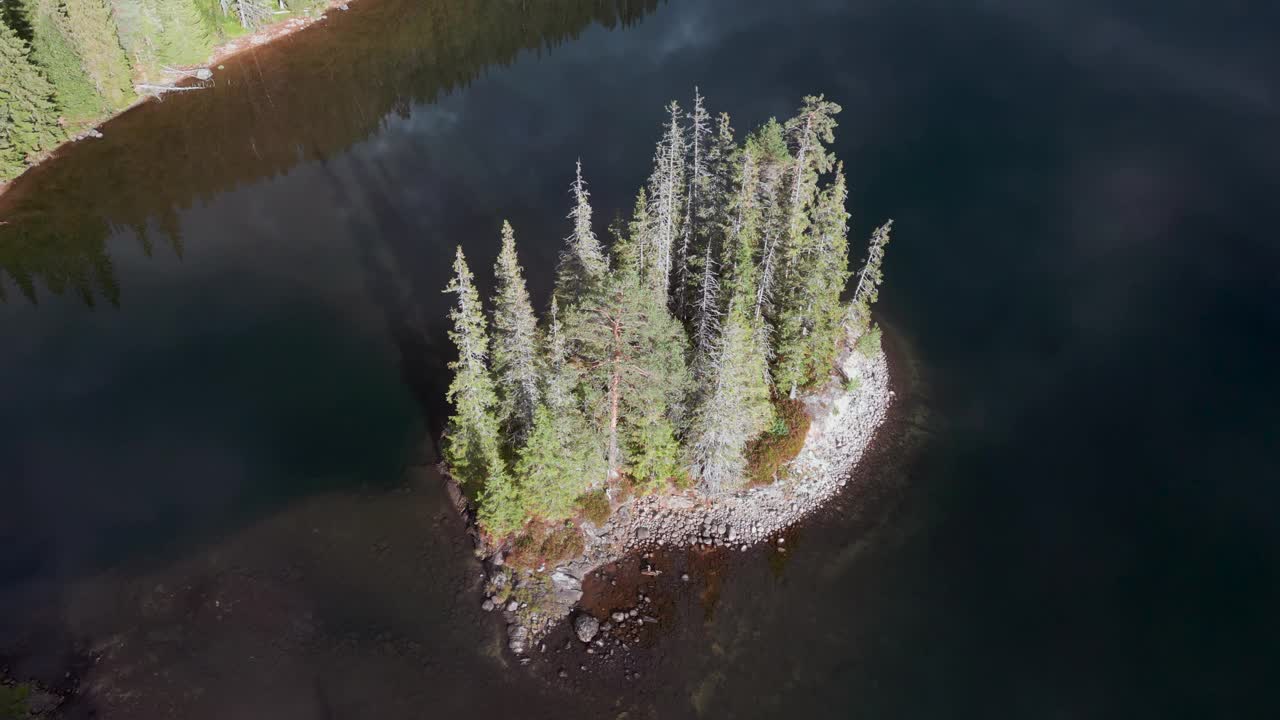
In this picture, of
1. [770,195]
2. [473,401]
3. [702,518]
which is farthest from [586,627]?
[770,195]

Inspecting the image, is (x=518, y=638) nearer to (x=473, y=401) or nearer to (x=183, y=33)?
(x=473, y=401)

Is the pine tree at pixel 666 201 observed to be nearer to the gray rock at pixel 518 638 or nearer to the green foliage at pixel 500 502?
the green foliage at pixel 500 502

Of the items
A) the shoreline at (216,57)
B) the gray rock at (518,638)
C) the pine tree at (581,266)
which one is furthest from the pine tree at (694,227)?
the shoreline at (216,57)

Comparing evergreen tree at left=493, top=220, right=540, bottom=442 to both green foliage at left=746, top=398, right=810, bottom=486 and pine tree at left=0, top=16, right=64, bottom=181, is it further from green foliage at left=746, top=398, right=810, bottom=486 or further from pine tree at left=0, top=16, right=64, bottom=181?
pine tree at left=0, top=16, right=64, bottom=181

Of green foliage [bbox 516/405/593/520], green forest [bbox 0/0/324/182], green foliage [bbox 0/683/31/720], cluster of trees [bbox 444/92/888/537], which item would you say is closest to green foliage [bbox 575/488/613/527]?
cluster of trees [bbox 444/92/888/537]

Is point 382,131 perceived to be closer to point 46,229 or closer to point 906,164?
point 46,229

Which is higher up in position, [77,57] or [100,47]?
[100,47]

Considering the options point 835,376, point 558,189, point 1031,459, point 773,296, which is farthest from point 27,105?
point 1031,459
